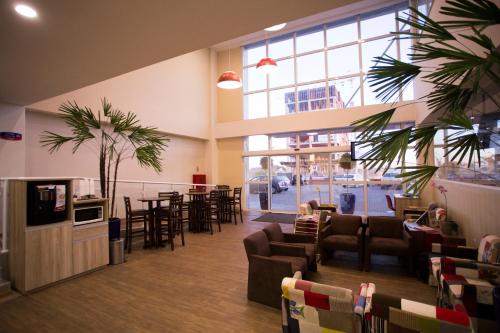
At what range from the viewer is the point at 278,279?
8.48 feet

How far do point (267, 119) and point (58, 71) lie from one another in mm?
6459

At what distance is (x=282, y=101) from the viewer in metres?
8.89

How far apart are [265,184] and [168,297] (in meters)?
6.51

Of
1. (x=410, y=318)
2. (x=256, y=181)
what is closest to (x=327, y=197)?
(x=256, y=181)

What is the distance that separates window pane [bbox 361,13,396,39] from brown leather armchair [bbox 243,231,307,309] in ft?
25.4

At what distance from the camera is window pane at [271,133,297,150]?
8602 millimetres

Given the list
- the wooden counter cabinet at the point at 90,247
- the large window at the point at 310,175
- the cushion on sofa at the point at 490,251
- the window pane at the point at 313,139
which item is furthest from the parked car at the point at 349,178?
the wooden counter cabinet at the point at 90,247

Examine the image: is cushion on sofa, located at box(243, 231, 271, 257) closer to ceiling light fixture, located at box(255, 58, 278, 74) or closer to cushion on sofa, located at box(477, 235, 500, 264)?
cushion on sofa, located at box(477, 235, 500, 264)

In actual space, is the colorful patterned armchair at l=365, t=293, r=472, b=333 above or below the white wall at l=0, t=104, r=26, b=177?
below

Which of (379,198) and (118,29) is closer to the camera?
(118,29)

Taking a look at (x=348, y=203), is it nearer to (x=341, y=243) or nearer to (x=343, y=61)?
(x=341, y=243)

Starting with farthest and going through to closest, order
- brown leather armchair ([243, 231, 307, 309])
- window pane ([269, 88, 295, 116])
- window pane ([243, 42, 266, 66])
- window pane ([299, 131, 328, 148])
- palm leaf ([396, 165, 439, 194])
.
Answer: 1. window pane ([243, 42, 266, 66])
2. window pane ([269, 88, 295, 116])
3. window pane ([299, 131, 328, 148])
4. brown leather armchair ([243, 231, 307, 309])
5. palm leaf ([396, 165, 439, 194])

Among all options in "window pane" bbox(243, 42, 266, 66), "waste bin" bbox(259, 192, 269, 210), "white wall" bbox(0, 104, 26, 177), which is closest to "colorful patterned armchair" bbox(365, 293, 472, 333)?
"white wall" bbox(0, 104, 26, 177)

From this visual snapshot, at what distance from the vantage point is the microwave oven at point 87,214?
3557 millimetres
